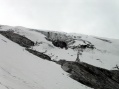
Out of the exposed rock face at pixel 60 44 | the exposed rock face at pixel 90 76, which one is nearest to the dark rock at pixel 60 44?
the exposed rock face at pixel 60 44

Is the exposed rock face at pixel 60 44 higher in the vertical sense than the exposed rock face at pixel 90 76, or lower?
higher

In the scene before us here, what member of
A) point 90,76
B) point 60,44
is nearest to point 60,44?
point 60,44

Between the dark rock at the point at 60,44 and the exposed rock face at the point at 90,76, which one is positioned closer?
the exposed rock face at the point at 90,76

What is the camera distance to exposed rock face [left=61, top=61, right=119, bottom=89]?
71.8 ft

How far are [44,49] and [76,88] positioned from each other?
2002 cm

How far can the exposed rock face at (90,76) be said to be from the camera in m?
21.9

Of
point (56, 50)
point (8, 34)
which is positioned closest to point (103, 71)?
point (56, 50)

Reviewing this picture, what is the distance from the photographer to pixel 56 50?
38.7m

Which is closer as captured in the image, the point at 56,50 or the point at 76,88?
the point at 76,88

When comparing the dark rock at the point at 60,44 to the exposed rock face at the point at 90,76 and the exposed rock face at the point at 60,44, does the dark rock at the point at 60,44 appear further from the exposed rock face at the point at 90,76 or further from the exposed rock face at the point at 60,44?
the exposed rock face at the point at 90,76

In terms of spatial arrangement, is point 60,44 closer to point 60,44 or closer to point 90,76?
point 60,44

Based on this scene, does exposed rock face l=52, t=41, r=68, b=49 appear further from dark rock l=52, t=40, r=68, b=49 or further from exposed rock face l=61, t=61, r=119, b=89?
exposed rock face l=61, t=61, r=119, b=89

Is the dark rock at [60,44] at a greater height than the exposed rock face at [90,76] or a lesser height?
greater

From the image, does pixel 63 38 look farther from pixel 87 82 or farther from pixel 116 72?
pixel 87 82
